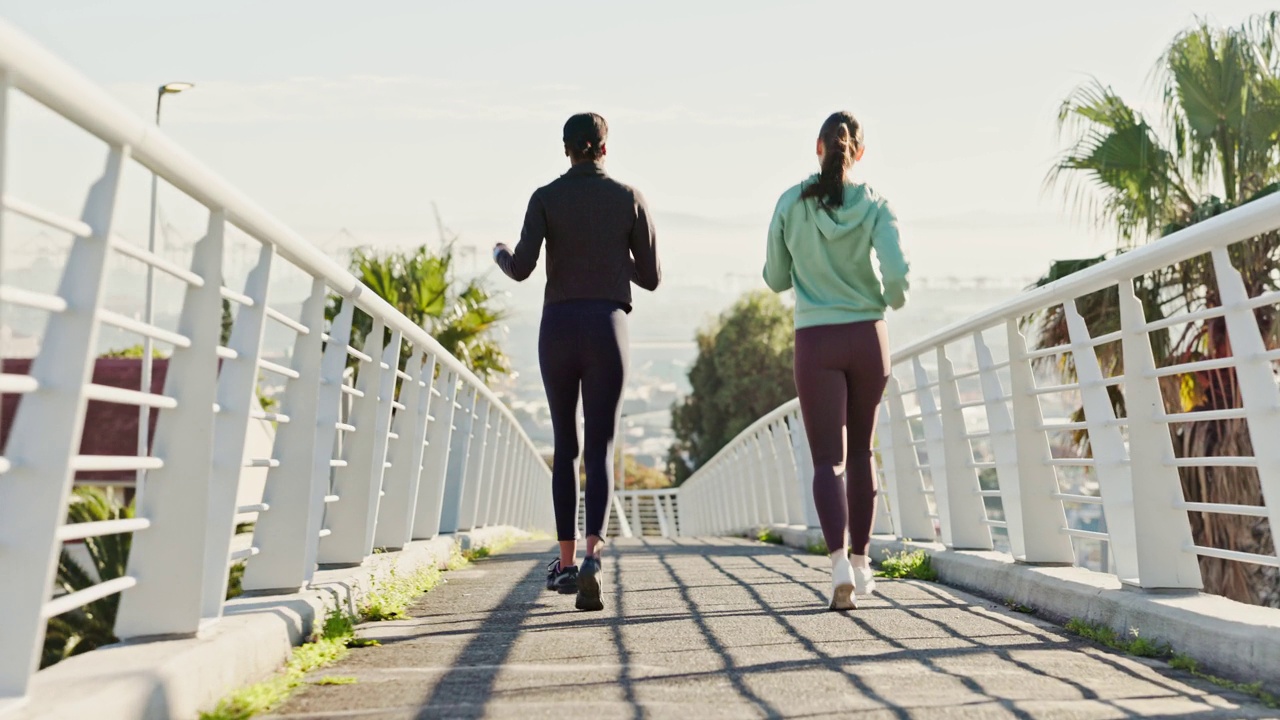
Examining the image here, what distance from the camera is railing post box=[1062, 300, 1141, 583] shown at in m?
5.26

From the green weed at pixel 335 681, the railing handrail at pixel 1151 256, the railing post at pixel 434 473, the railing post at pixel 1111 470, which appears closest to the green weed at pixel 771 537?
the railing post at pixel 434 473

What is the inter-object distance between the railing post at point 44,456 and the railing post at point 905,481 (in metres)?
6.56

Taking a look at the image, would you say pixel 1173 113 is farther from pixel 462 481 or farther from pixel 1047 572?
pixel 1047 572

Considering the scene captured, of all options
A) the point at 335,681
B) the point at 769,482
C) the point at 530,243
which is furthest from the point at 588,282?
the point at 769,482

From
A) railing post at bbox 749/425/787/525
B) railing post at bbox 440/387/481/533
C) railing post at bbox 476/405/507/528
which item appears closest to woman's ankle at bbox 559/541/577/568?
railing post at bbox 440/387/481/533

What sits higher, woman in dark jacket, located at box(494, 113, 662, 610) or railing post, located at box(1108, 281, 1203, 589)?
woman in dark jacket, located at box(494, 113, 662, 610)

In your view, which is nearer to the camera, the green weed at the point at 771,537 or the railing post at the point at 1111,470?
the railing post at the point at 1111,470

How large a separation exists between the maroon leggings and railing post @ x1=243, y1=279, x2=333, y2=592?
7.01 feet

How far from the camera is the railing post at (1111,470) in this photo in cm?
526

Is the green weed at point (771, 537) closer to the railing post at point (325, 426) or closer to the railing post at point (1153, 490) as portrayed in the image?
the railing post at point (325, 426)

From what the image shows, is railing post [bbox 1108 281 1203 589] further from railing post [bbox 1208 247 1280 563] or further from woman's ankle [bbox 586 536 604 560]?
woman's ankle [bbox 586 536 604 560]

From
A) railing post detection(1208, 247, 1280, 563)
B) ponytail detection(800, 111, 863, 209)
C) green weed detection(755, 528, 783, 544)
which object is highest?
ponytail detection(800, 111, 863, 209)

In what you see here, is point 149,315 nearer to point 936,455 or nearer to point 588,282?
point 936,455

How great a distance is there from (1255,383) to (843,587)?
210 cm
